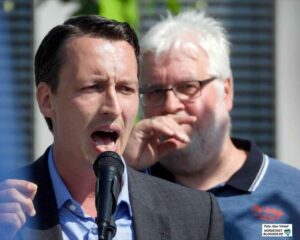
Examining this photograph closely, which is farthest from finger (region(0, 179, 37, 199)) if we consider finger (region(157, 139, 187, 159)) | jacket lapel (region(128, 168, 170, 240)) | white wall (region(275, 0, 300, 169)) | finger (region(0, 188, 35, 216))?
white wall (region(275, 0, 300, 169))

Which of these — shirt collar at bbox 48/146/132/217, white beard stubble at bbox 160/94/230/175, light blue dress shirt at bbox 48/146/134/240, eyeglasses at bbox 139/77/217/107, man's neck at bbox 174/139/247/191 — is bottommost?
man's neck at bbox 174/139/247/191

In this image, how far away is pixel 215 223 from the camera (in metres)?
3.75

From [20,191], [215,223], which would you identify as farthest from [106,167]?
[215,223]

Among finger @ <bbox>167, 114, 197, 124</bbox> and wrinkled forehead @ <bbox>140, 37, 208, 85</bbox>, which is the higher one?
wrinkled forehead @ <bbox>140, 37, 208, 85</bbox>

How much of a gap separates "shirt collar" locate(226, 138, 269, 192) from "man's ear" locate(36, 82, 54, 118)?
98 cm

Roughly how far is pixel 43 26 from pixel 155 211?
12.5ft

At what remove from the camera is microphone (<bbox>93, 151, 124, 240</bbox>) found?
2.93 m

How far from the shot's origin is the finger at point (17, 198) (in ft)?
9.79

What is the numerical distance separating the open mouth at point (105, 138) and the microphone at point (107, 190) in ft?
1.02

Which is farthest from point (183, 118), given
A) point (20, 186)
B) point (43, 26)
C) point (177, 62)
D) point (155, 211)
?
point (43, 26)

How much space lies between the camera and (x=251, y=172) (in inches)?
173

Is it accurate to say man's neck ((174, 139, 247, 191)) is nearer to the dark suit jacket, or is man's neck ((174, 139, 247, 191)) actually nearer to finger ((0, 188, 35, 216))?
the dark suit jacket

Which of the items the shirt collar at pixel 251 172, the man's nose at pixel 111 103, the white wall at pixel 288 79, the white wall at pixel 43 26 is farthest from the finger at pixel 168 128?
the white wall at pixel 288 79

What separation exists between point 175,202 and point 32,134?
10.9 ft
